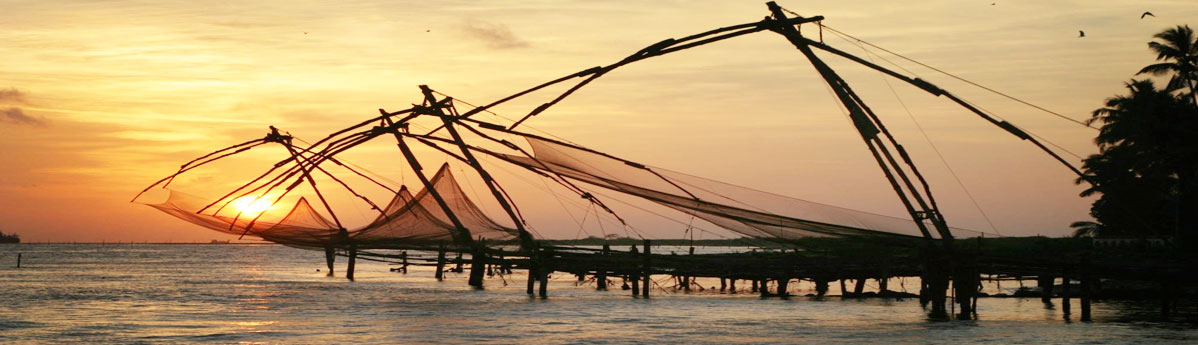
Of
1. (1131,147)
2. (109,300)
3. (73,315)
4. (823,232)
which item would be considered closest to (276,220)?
(109,300)

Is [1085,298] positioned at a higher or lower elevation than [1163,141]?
lower

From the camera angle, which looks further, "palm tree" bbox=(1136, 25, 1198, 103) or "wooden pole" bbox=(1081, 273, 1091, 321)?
"palm tree" bbox=(1136, 25, 1198, 103)

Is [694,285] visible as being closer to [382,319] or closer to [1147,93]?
[1147,93]

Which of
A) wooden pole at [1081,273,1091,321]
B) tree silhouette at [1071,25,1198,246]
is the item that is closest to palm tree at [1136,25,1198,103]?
tree silhouette at [1071,25,1198,246]

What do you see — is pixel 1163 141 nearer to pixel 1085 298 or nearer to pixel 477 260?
pixel 1085 298

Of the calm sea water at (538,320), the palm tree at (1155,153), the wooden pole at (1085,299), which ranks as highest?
the palm tree at (1155,153)

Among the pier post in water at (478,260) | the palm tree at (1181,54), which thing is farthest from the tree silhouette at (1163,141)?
the pier post in water at (478,260)

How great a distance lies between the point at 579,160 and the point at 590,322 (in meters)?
7.01

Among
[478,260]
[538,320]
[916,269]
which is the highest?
[916,269]

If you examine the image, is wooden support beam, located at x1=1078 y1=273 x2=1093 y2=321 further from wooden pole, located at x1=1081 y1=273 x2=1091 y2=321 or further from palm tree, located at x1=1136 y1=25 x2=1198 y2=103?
palm tree, located at x1=1136 y1=25 x2=1198 y2=103

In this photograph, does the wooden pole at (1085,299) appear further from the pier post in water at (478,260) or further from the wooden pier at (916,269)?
the pier post in water at (478,260)

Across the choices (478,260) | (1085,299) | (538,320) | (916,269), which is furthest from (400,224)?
(1085,299)

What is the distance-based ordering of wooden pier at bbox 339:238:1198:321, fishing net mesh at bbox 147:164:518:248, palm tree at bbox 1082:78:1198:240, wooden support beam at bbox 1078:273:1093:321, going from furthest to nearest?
palm tree at bbox 1082:78:1198:240 < fishing net mesh at bbox 147:164:518:248 < wooden support beam at bbox 1078:273:1093:321 < wooden pier at bbox 339:238:1198:321

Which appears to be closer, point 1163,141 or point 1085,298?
point 1085,298
